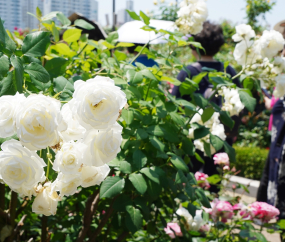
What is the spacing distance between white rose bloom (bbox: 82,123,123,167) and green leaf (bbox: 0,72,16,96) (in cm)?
23

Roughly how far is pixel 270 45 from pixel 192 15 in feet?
1.27

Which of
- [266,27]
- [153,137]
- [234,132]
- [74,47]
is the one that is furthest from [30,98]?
[266,27]

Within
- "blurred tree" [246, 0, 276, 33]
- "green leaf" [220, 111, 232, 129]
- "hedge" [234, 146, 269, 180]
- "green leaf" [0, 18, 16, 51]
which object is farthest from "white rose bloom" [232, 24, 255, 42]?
"blurred tree" [246, 0, 276, 33]

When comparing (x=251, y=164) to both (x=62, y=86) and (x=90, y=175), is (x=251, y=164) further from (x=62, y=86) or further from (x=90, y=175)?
(x=90, y=175)

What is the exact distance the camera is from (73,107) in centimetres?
60

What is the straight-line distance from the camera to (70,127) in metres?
0.64

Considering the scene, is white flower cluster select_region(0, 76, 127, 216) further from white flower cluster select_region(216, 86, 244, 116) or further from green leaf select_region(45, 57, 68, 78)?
white flower cluster select_region(216, 86, 244, 116)

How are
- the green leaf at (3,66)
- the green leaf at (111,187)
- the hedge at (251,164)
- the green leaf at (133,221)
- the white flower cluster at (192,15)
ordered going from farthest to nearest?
the hedge at (251,164) → the white flower cluster at (192,15) → the green leaf at (133,221) → the green leaf at (111,187) → the green leaf at (3,66)

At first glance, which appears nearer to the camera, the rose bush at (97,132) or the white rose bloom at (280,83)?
the rose bush at (97,132)

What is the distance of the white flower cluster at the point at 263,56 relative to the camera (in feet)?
4.45

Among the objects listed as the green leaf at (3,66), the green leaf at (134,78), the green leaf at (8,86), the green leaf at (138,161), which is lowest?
the green leaf at (138,161)

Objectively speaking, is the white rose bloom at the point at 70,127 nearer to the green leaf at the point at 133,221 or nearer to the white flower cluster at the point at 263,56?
the green leaf at the point at 133,221

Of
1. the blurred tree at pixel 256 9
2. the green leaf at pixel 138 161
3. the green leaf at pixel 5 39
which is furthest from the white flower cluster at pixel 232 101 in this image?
the blurred tree at pixel 256 9

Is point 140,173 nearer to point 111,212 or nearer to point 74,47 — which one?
point 111,212
